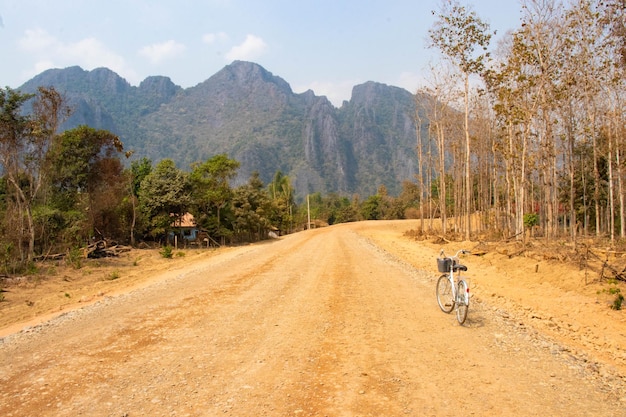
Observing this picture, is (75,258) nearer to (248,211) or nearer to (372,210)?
(248,211)

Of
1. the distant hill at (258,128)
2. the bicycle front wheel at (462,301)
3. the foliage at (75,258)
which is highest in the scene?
the distant hill at (258,128)

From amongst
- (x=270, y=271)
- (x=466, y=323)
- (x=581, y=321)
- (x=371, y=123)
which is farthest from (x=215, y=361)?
(x=371, y=123)

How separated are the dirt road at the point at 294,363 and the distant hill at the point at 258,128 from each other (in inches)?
4924

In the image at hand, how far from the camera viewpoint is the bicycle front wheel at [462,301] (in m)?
6.77

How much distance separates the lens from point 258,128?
163 meters

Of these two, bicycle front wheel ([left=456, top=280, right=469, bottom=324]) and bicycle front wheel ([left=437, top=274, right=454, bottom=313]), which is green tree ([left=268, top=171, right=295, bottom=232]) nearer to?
bicycle front wheel ([left=437, top=274, right=454, bottom=313])

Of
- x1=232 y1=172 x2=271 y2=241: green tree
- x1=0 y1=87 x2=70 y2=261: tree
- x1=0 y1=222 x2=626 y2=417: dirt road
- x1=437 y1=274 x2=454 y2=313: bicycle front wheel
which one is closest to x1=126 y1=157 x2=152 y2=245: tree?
→ x1=232 y1=172 x2=271 y2=241: green tree

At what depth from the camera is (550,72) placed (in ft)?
58.0

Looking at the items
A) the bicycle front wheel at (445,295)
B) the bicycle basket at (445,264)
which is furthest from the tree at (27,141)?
the bicycle basket at (445,264)

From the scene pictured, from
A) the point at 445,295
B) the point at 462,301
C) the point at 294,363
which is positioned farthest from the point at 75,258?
the point at 462,301

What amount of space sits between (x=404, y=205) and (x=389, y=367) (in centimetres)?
7088

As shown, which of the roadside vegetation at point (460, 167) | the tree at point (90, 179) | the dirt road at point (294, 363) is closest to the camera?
the dirt road at point (294, 363)

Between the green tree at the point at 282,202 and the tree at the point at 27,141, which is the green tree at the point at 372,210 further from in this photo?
the tree at the point at 27,141

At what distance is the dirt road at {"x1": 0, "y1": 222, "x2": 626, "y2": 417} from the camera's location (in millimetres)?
4074
